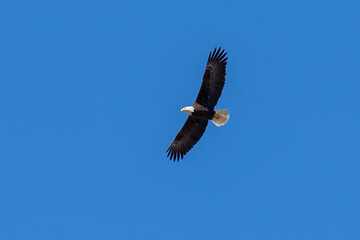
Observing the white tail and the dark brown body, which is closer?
the dark brown body

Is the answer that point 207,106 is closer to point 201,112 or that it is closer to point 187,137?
point 201,112

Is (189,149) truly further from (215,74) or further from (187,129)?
(215,74)

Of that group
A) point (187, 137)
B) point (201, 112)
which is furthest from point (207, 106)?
point (187, 137)

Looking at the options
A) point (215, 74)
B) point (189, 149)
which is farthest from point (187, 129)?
point (215, 74)

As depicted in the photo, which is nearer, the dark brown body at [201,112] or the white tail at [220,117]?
the dark brown body at [201,112]
